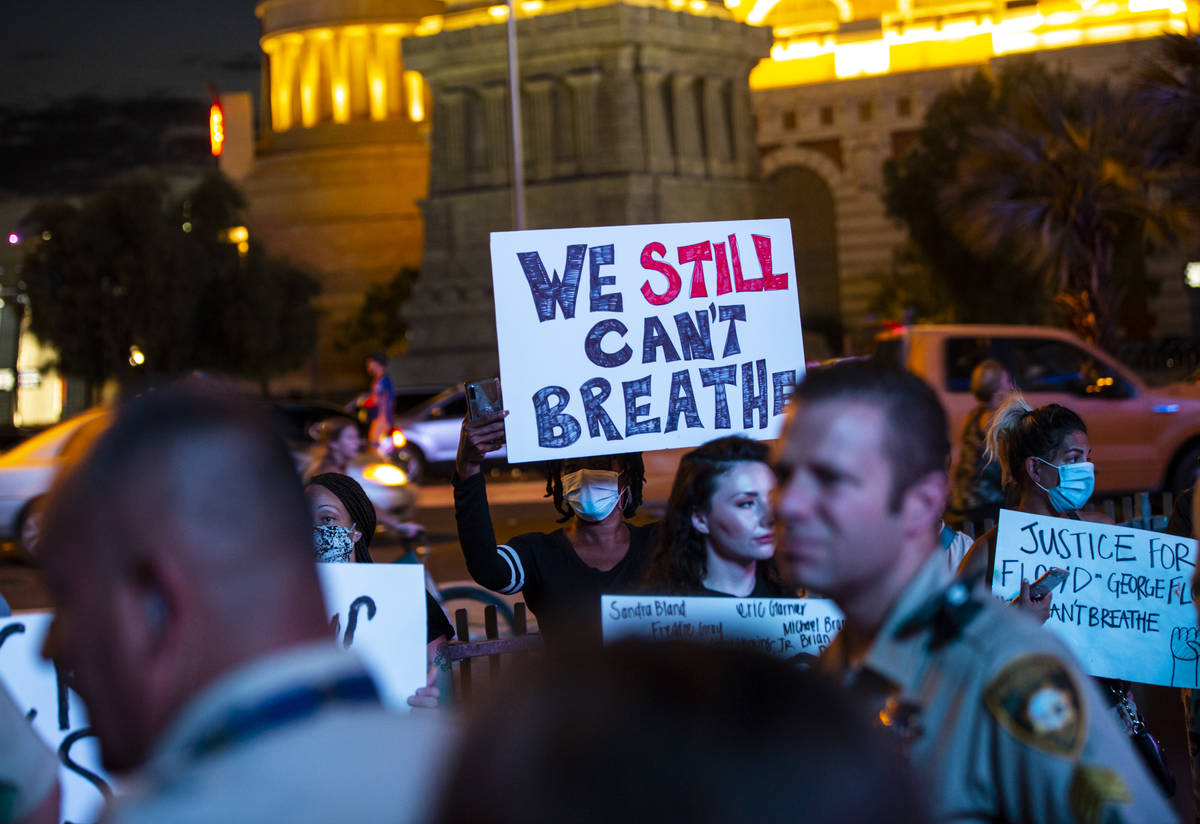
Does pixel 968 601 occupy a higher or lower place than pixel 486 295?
lower

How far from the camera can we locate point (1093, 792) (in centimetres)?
180

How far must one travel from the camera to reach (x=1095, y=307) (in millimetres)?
21766

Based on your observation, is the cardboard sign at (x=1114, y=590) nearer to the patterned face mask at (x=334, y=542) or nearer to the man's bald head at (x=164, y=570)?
the patterned face mask at (x=334, y=542)

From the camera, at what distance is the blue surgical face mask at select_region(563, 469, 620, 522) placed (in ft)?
15.1

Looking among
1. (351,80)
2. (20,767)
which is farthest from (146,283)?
(20,767)

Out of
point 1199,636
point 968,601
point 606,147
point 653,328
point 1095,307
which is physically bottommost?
point 1199,636

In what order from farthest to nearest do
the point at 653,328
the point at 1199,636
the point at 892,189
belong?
the point at 892,189 → the point at 653,328 → the point at 1199,636

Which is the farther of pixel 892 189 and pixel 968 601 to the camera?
pixel 892 189

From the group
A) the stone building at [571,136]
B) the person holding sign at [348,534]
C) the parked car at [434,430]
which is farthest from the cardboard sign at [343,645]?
the stone building at [571,136]

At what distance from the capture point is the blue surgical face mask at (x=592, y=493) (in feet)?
15.1

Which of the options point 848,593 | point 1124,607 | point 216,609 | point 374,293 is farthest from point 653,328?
point 374,293

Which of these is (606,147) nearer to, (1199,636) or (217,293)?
(217,293)

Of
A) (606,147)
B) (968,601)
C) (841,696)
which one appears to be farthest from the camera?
(606,147)

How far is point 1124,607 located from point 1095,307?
723 inches
